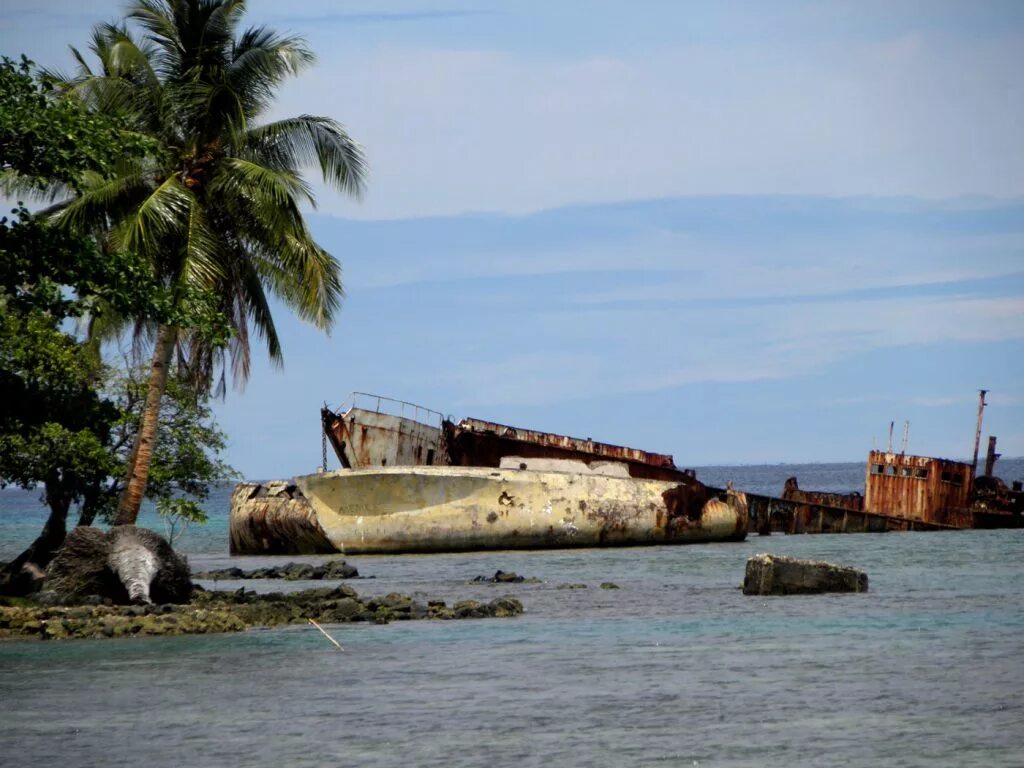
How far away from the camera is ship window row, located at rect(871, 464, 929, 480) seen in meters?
52.8

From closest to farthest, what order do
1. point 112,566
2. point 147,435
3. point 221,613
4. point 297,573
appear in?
point 221,613
point 112,566
point 147,435
point 297,573

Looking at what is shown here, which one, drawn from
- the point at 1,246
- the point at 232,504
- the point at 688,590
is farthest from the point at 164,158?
the point at 232,504

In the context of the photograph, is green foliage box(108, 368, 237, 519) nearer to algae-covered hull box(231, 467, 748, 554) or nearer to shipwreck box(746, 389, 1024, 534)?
algae-covered hull box(231, 467, 748, 554)

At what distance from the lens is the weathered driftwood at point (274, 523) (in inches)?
1681

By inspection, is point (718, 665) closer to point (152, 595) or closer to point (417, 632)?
point (417, 632)

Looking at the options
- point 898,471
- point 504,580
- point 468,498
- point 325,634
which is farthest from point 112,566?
point 898,471

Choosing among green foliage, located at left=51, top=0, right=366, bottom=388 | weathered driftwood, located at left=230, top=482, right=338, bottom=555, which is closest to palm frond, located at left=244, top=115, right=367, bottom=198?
green foliage, located at left=51, top=0, right=366, bottom=388

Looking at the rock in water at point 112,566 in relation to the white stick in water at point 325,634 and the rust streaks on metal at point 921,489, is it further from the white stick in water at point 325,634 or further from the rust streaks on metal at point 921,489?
the rust streaks on metal at point 921,489

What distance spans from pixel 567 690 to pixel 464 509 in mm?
25455

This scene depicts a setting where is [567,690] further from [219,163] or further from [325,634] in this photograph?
[219,163]

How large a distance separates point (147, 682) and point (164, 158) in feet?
27.5

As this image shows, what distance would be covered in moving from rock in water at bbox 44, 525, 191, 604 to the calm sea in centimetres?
321

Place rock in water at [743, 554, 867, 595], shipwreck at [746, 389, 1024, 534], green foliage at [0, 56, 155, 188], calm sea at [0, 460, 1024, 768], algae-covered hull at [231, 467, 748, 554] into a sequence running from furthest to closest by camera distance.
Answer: shipwreck at [746, 389, 1024, 534] < algae-covered hull at [231, 467, 748, 554] < rock in water at [743, 554, 867, 595] < green foliage at [0, 56, 155, 188] < calm sea at [0, 460, 1024, 768]

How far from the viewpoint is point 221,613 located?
67.7ft
